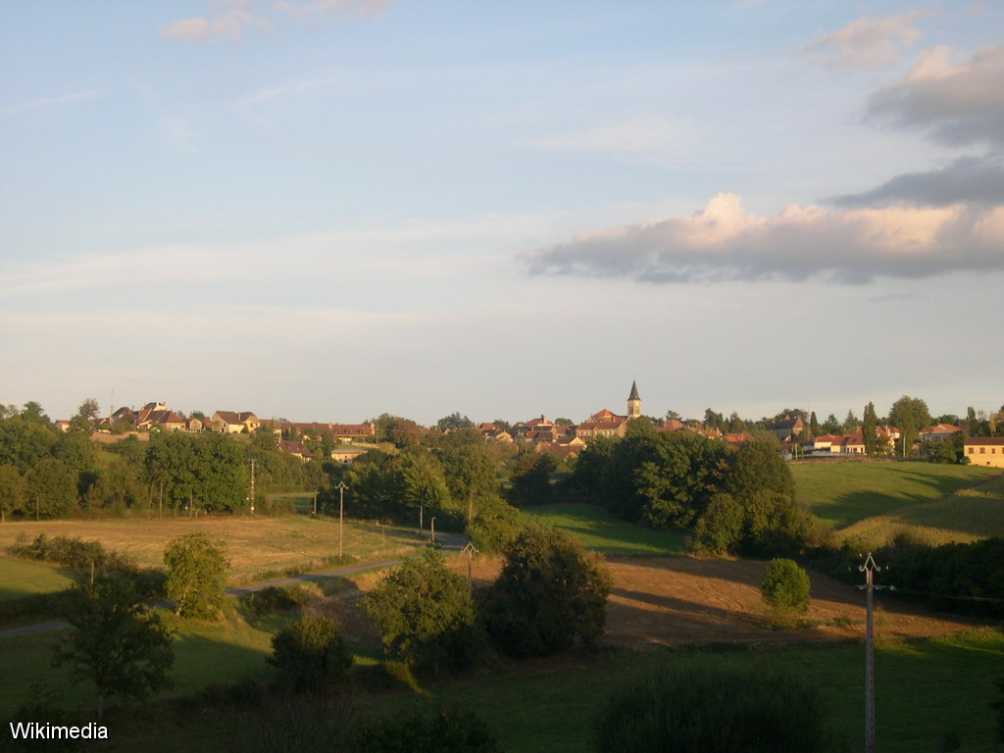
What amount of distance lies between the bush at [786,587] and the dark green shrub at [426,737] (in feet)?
94.0

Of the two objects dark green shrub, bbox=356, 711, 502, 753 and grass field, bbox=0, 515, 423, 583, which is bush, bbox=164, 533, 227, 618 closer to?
grass field, bbox=0, 515, 423, 583

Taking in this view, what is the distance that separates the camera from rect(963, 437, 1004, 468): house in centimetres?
10462

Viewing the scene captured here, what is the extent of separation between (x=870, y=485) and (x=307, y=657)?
68.5 m

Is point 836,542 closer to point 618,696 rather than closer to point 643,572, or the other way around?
point 643,572

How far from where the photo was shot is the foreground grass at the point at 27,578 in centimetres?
4022

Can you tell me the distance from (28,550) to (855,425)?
15733 centimetres

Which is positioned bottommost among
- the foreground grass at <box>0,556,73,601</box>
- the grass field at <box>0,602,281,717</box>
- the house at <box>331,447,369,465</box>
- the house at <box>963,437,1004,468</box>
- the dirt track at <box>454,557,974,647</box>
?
the dirt track at <box>454,557,974,647</box>

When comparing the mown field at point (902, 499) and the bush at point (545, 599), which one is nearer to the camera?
the bush at point (545, 599)

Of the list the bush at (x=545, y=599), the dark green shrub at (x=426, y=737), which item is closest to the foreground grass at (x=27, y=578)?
the bush at (x=545, y=599)

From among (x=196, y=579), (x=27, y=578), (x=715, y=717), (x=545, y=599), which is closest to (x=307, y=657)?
(x=196, y=579)

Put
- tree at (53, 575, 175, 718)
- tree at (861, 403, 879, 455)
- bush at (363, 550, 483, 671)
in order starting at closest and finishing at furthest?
tree at (53, 575, 175, 718)
bush at (363, 550, 483, 671)
tree at (861, 403, 879, 455)

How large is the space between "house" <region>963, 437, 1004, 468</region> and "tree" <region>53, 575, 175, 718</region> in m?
94.9

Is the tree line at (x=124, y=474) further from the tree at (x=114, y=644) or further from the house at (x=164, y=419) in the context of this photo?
the house at (x=164, y=419)

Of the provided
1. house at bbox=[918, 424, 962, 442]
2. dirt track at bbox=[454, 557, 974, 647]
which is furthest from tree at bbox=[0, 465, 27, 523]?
house at bbox=[918, 424, 962, 442]
